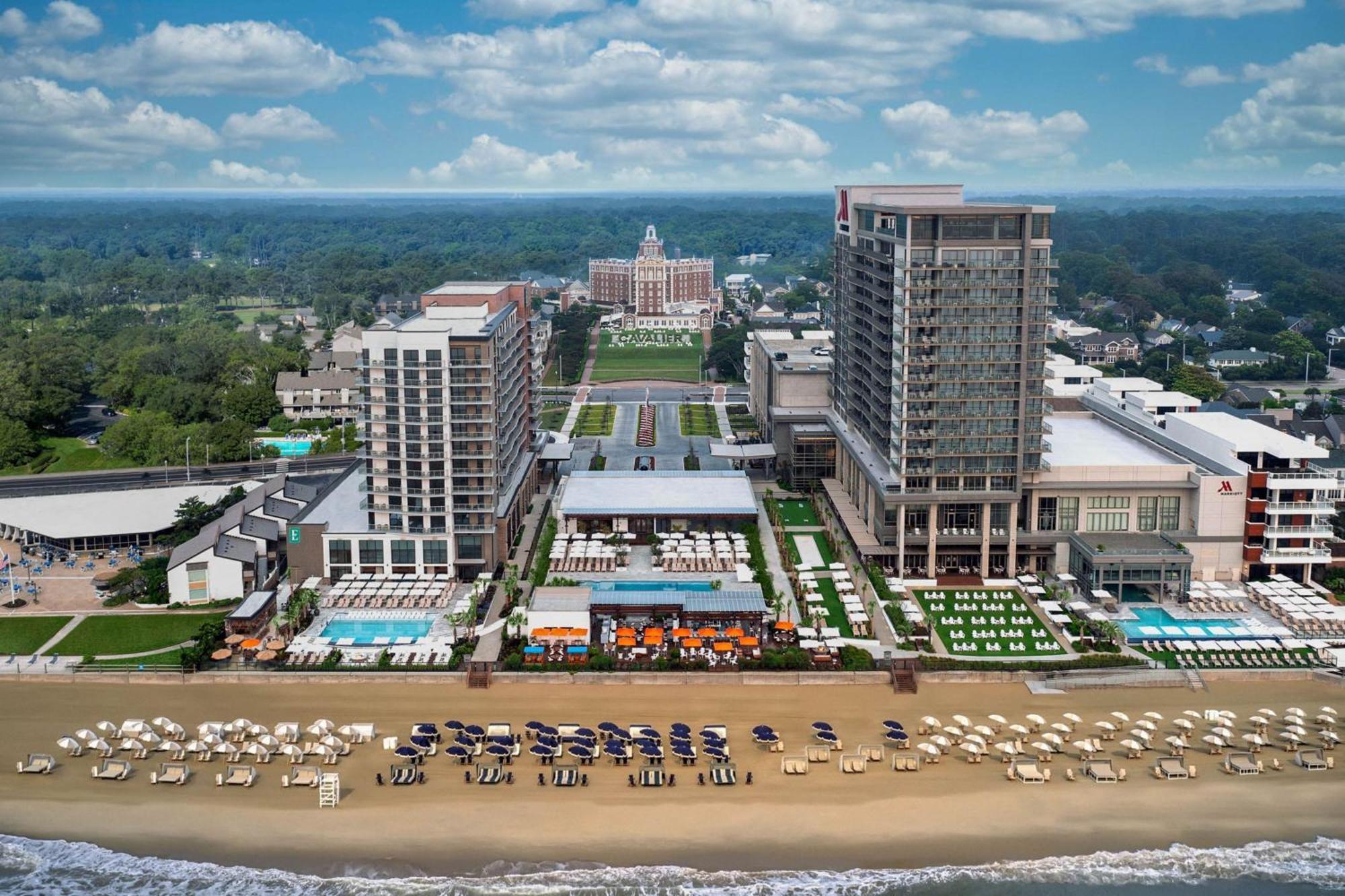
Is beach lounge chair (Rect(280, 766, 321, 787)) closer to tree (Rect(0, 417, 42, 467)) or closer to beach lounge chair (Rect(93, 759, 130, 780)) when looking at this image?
beach lounge chair (Rect(93, 759, 130, 780))

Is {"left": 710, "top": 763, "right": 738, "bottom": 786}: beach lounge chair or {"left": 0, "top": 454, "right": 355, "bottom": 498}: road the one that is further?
{"left": 0, "top": 454, "right": 355, "bottom": 498}: road

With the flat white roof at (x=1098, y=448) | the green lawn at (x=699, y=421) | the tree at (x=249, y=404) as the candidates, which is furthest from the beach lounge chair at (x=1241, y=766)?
the tree at (x=249, y=404)

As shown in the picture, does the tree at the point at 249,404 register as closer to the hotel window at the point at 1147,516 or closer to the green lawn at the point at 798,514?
the green lawn at the point at 798,514

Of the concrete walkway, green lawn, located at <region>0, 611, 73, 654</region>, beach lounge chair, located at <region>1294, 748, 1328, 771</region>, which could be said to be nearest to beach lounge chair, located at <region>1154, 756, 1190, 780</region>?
beach lounge chair, located at <region>1294, 748, 1328, 771</region>

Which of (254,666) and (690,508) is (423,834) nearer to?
(254,666)

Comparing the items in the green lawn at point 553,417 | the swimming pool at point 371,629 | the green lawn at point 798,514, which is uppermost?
the green lawn at point 553,417

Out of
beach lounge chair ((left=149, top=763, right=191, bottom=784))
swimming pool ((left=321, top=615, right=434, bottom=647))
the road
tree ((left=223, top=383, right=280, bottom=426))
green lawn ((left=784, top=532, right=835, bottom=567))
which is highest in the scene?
tree ((left=223, top=383, right=280, bottom=426))

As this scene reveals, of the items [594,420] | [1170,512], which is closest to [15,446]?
[594,420]
